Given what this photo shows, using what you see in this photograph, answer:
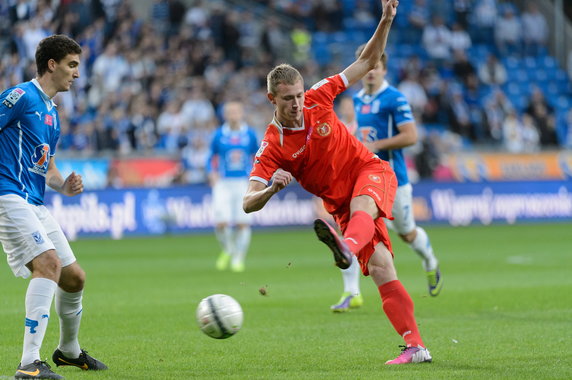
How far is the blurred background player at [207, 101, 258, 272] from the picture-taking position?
16.8 metres

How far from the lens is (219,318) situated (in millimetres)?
7141

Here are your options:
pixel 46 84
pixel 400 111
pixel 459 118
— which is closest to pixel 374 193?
pixel 46 84

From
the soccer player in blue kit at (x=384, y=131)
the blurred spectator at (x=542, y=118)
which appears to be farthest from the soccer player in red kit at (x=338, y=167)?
the blurred spectator at (x=542, y=118)

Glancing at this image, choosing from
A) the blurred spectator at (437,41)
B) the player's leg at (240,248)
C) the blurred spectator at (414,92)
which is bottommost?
the player's leg at (240,248)

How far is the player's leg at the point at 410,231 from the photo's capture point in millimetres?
11398

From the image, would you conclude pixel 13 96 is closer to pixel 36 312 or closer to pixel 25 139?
pixel 25 139

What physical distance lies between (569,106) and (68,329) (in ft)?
92.5

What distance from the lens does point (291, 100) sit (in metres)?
7.16

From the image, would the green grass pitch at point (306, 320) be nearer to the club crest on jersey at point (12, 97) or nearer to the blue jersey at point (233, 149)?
the blue jersey at point (233, 149)

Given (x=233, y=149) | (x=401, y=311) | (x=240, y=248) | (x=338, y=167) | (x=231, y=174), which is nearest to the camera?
(x=401, y=311)

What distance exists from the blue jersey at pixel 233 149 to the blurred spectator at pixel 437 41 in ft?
54.1

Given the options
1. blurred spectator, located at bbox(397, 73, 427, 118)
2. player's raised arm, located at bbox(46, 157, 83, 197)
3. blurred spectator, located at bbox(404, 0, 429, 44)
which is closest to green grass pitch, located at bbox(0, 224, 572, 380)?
player's raised arm, located at bbox(46, 157, 83, 197)

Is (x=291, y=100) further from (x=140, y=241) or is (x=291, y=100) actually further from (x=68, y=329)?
(x=140, y=241)

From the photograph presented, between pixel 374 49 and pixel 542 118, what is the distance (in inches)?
943
